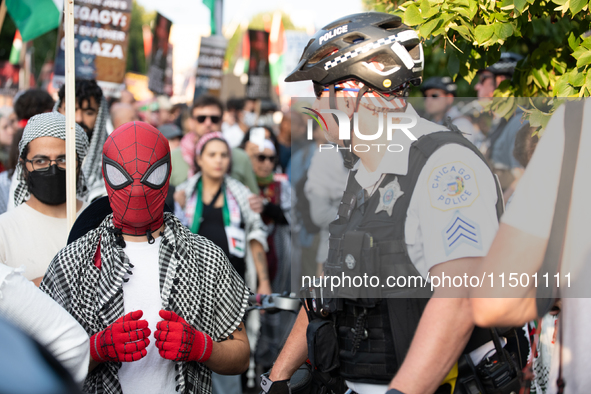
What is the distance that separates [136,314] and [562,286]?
1.56 meters

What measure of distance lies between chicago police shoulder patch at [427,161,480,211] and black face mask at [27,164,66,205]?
2357 millimetres

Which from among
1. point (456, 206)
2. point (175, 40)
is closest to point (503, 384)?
point (456, 206)

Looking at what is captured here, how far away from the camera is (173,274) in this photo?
2.59 metres

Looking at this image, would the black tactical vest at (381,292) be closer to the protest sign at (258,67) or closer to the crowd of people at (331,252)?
the crowd of people at (331,252)

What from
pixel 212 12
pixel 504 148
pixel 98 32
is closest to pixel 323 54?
pixel 504 148

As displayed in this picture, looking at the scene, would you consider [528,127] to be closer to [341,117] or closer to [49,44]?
[341,117]

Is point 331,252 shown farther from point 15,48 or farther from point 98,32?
point 15,48

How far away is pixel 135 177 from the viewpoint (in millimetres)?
2562

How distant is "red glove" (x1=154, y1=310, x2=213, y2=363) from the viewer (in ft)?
7.81

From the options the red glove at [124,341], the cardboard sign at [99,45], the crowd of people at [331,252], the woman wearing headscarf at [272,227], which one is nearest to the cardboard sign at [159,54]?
the woman wearing headscarf at [272,227]

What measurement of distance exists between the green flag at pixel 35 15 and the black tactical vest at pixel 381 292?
419 cm

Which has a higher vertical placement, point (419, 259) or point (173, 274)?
point (419, 259)

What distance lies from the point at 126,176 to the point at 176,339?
73 centimetres

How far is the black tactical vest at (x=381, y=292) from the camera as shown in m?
1.97
